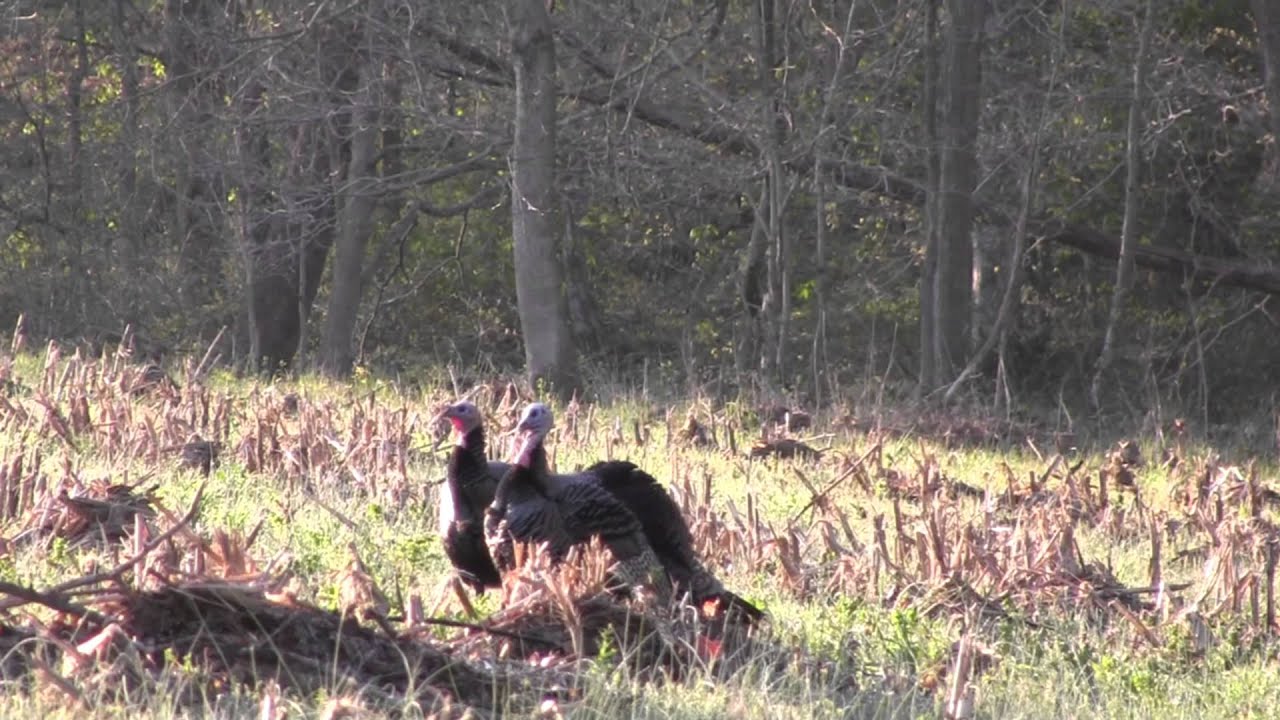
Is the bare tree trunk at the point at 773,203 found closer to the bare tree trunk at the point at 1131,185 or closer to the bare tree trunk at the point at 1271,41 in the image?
the bare tree trunk at the point at 1131,185

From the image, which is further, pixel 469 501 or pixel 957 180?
pixel 957 180

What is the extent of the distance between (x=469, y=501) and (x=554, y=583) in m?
1.50

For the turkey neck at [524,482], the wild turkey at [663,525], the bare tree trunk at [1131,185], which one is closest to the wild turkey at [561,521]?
the turkey neck at [524,482]

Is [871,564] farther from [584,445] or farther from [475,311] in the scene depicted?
[475,311]

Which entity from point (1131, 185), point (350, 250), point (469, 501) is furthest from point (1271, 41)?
point (469, 501)

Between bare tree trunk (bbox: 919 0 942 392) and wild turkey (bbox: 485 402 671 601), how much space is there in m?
10.7

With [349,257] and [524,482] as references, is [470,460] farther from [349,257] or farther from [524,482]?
[349,257]

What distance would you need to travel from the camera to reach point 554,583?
5332mm

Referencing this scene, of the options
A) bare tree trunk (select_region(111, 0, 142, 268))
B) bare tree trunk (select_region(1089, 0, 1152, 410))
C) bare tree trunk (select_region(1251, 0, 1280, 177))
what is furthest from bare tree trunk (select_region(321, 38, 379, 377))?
bare tree trunk (select_region(1251, 0, 1280, 177))

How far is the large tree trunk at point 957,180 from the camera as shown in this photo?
1620 centimetres

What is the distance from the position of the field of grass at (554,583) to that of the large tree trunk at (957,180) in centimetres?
471

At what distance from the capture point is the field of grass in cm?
458

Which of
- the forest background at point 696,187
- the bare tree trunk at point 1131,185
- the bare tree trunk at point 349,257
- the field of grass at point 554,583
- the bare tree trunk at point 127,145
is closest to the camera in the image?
the field of grass at point 554,583

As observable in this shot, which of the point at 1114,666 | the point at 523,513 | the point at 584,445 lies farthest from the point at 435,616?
the point at 584,445
